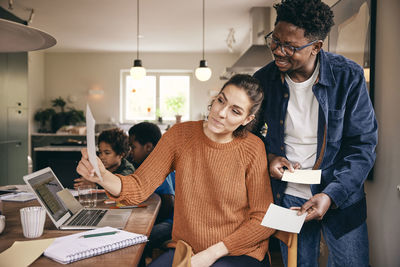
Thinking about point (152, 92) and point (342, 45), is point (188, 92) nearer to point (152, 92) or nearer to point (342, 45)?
point (152, 92)

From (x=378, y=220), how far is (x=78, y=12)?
4921mm

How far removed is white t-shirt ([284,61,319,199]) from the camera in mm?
1337

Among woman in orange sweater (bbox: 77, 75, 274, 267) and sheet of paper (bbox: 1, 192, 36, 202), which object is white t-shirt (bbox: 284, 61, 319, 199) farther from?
sheet of paper (bbox: 1, 192, 36, 202)

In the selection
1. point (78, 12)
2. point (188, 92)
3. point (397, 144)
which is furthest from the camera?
point (188, 92)

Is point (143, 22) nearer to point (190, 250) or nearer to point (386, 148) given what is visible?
point (386, 148)

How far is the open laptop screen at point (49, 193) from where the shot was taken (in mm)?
1303

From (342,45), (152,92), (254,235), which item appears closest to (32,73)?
(152,92)

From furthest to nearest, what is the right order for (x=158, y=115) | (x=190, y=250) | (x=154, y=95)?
(x=154, y=95)
(x=158, y=115)
(x=190, y=250)

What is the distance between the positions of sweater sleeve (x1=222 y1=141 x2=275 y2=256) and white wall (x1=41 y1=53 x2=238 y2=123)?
22.4ft

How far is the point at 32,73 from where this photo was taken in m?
7.51

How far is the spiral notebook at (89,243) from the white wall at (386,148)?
1.26m

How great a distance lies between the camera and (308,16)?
123cm

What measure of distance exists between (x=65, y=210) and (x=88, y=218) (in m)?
0.11

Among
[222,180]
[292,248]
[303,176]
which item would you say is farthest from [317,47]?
[292,248]
